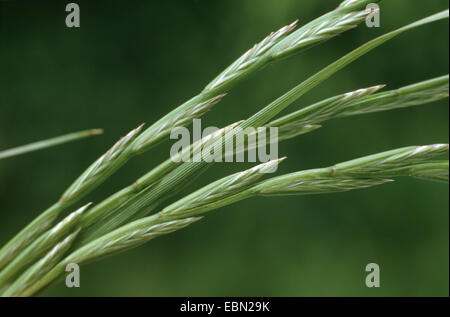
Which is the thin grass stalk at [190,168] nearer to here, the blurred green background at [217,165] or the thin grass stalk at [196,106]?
the thin grass stalk at [196,106]

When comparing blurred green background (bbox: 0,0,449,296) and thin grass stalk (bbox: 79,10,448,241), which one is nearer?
thin grass stalk (bbox: 79,10,448,241)

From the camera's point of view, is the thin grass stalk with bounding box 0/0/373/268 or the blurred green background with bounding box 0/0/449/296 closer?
the thin grass stalk with bounding box 0/0/373/268

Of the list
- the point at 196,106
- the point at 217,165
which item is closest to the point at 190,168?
the point at 196,106

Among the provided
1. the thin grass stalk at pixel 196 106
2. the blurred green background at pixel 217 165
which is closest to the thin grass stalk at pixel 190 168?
the thin grass stalk at pixel 196 106

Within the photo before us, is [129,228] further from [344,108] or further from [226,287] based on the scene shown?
[226,287]

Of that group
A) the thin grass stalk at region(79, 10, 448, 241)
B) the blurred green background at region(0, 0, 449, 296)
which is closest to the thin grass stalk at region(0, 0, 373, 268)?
the thin grass stalk at region(79, 10, 448, 241)

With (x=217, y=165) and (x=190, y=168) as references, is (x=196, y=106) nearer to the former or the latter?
(x=190, y=168)

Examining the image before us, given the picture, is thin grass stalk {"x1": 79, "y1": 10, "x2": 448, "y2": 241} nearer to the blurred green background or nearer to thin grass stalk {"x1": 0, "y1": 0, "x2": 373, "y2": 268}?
thin grass stalk {"x1": 0, "y1": 0, "x2": 373, "y2": 268}

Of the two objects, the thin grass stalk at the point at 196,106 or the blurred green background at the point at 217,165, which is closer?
the thin grass stalk at the point at 196,106

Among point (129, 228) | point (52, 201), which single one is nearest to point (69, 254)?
point (129, 228)
